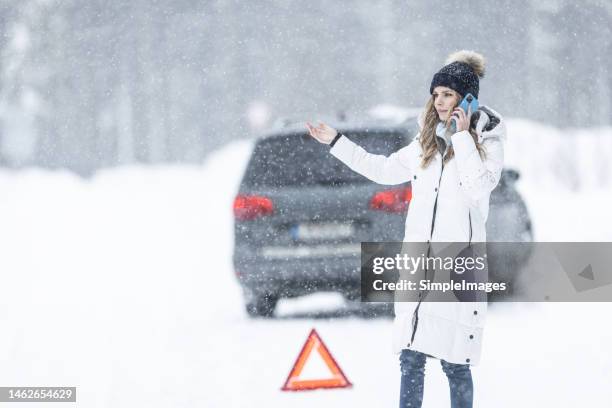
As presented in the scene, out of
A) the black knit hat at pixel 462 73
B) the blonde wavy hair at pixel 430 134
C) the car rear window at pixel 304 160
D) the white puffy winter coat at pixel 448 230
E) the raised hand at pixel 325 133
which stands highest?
the car rear window at pixel 304 160

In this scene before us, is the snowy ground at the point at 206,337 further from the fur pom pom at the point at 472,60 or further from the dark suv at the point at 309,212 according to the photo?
the fur pom pom at the point at 472,60

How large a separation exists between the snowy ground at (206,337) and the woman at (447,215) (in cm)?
121

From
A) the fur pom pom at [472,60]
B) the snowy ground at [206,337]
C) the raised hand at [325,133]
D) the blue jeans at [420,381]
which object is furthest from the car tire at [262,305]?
the fur pom pom at [472,60]

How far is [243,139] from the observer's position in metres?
58.0

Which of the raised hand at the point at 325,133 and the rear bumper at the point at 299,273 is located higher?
the raised hand at the point at 325,133

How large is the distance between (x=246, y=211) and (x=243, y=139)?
49.2 meters

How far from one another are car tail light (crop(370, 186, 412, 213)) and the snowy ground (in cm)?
104

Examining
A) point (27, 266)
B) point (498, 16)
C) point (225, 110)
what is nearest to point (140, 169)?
point (225, 110)

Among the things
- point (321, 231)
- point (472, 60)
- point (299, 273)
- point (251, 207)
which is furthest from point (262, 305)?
point (472, 60)

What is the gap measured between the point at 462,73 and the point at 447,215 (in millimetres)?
635

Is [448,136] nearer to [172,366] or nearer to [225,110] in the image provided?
[172,366]

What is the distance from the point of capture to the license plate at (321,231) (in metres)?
8.73

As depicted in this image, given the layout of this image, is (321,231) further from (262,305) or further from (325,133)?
(325,133)

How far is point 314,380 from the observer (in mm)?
6305
